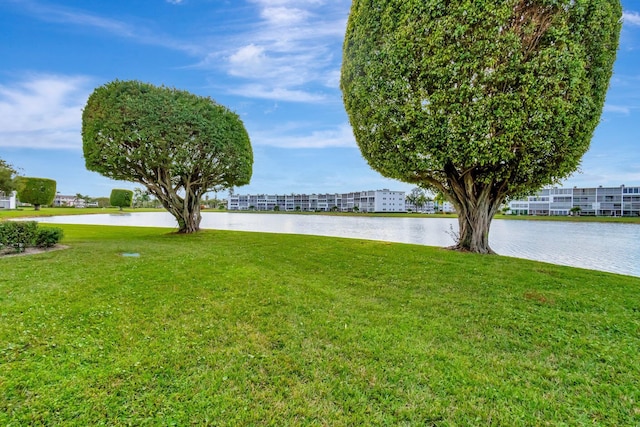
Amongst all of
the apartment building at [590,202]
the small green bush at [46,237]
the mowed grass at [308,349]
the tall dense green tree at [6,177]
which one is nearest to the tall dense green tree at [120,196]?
the tall dense green tree at [6,177]

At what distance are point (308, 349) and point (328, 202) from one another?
142m

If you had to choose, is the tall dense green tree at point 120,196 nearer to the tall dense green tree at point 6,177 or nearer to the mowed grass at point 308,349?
the tall dense green tree at point 6,177

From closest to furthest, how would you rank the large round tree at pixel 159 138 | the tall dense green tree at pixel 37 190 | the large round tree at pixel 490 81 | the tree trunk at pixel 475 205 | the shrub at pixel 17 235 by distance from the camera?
the large round tree at pixel 490 81, the shrub at pixel 17 235, the tree trunk at pixel 475 205, the large round tree at pixel 159 138, the tall dense green tree at pixel 37 190

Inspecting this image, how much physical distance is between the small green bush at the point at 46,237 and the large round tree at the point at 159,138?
4.84 meters

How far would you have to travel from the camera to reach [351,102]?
530 inches

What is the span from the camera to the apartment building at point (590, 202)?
84.0 m

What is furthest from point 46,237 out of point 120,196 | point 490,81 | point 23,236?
point 120,196

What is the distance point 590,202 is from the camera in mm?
90125

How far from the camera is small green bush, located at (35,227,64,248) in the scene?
1164cm

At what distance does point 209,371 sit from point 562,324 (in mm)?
6255

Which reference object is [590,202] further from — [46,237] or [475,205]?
[46,237]

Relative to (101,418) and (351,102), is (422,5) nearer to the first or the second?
(351,102)

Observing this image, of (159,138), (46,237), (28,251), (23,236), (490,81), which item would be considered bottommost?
(28,251)

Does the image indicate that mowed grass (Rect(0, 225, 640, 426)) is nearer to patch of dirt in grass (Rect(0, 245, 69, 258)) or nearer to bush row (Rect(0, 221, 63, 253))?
patch of dirt in grass (Rect(0, 245, 69, 258))
